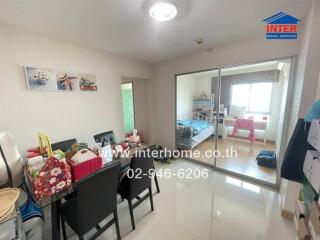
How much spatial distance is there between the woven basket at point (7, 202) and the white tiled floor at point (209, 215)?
3.11ft

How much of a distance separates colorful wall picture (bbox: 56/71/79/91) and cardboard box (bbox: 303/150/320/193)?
2.87 meters

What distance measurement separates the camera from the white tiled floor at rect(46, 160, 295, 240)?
1.61 metres

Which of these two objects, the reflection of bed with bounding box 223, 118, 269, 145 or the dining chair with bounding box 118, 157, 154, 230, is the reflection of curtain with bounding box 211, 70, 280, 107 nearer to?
the reflection of bed with bounding box 223, 118, 269, 145

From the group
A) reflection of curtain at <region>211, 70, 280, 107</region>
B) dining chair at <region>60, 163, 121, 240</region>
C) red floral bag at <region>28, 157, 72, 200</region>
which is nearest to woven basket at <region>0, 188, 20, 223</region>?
red floral bag at <region>28, 157, 72, 200</region>

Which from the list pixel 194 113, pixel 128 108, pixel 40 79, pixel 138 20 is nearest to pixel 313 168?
pixel 138 20

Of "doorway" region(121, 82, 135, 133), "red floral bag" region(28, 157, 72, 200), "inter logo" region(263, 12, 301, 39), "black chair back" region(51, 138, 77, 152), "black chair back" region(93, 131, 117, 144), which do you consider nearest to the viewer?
"red floral bag" region(28, 157, 72, 200)

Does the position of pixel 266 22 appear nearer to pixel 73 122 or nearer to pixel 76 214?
pixel 76 214

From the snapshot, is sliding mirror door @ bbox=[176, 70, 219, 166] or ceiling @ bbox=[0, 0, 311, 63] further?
sliding mirror door @ bbox=[176, 70, 219, 166]

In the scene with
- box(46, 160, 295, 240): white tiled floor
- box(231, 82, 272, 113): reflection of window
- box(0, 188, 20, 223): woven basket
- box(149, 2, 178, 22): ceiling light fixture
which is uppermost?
box(149, 2, 178, 22): ceiling light fixture

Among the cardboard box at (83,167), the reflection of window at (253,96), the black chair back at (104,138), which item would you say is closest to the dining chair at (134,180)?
the cardboard box at (83,167)

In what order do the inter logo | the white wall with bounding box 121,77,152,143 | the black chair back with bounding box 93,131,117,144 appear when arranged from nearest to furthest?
the inter logo → the black chair back with bounding box 93,131,117,144 → the white wall with bounding box 121,77,152,143

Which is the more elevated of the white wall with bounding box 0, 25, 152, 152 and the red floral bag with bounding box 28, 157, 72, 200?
the white wall with bounding box 0, 25, 152, 152

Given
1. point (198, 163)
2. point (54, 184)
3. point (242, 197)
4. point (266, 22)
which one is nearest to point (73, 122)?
point (54, 184)

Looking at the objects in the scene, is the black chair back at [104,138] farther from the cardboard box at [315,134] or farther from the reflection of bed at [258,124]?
the reflection of bed at [258,124]
